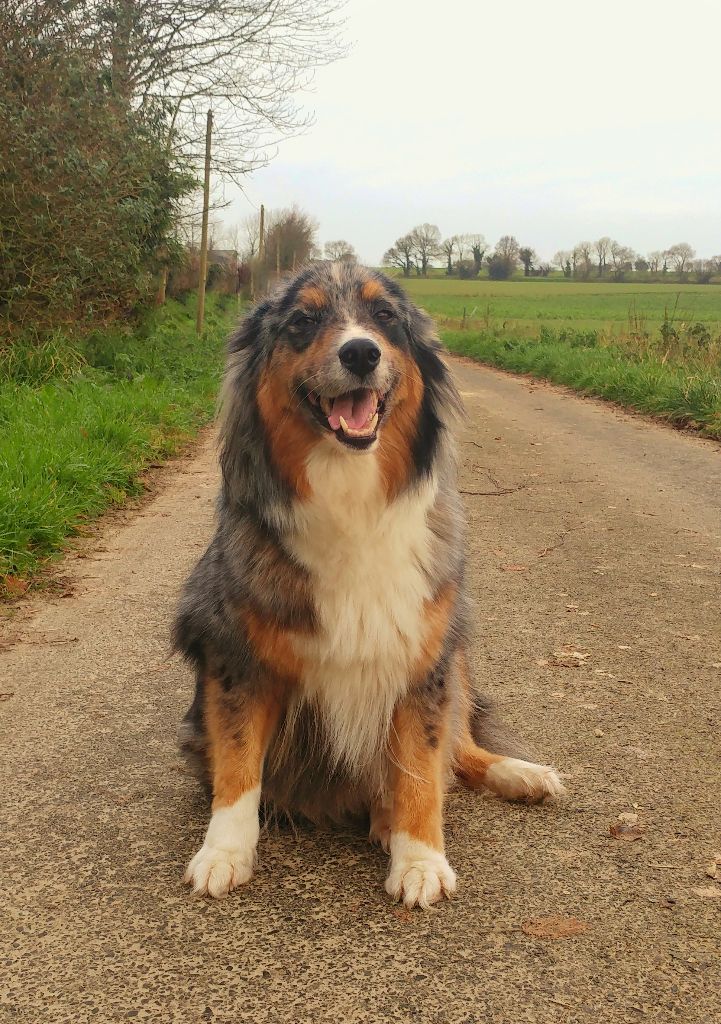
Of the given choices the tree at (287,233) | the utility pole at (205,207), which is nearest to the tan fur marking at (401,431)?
the utility pole at (205,207)

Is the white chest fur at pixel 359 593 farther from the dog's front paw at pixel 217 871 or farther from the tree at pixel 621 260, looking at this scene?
the tree at pixel 621 260

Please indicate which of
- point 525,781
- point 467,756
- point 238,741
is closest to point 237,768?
point 238,741

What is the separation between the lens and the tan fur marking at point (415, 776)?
2662 mm

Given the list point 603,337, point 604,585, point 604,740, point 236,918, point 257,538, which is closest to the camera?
point 236,918

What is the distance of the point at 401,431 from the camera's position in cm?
295

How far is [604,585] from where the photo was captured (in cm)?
545

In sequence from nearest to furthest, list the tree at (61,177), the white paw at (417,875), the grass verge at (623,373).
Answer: the white paw at (417,875), the tree at (61,177), the grass verge at (623,373)

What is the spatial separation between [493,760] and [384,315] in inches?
64.6

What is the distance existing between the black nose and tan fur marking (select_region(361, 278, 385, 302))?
0.37 metres

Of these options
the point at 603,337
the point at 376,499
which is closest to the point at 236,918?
the point at 376,499

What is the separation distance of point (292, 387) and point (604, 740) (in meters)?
1.87

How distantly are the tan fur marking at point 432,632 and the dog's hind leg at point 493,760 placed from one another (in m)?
0.29

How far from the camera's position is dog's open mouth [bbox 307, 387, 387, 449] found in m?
2.82

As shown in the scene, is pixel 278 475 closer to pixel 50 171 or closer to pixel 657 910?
pixel 657 910
